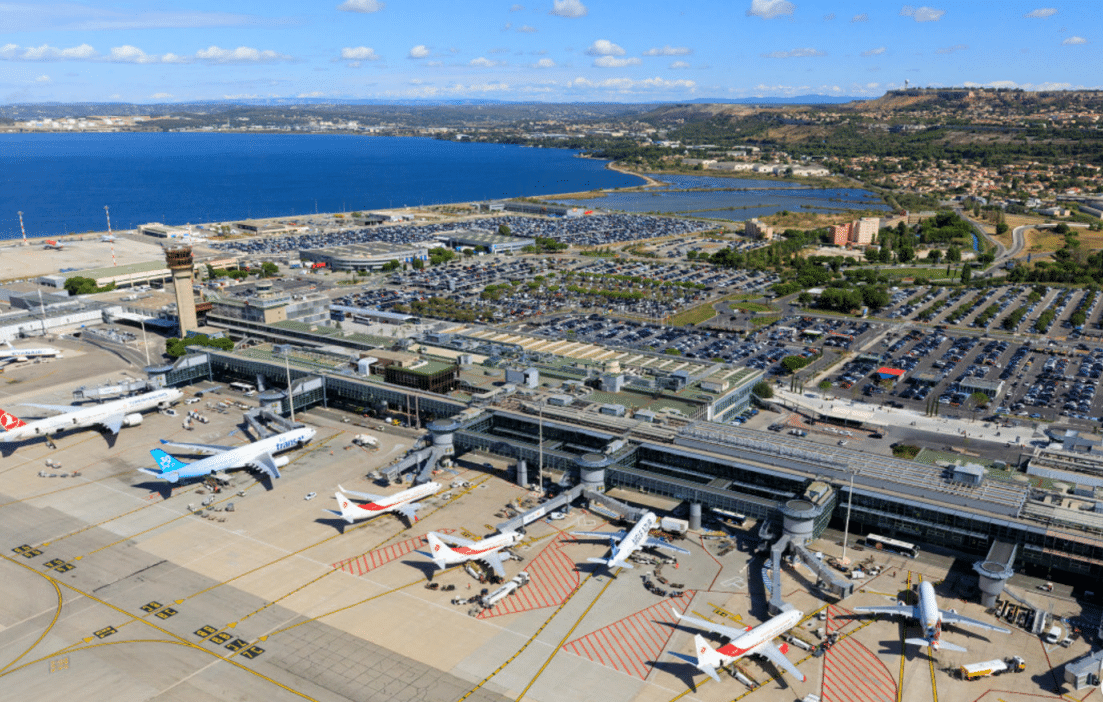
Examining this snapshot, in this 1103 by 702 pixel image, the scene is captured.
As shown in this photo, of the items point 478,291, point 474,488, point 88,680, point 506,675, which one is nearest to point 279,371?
point 474,488

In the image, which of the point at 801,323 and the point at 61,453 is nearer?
the point at 61,453

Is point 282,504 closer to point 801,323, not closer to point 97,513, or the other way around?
point 97,513

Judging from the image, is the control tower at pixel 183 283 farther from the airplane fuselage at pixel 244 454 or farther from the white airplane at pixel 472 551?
the white airplane at pixel 472 551

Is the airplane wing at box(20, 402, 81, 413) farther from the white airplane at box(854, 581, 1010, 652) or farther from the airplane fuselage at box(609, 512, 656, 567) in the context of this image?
the white airplane at box(854, 581, 1010, 652)

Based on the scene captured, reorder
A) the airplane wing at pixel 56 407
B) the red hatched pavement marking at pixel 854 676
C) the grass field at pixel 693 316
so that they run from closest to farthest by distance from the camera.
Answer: the red hatched pavement marking at pixel 854 676 < the airplane wing at pixel 56 407 < the grass field at pixel 693 316

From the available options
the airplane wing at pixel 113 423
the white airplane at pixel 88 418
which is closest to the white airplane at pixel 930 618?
the airplane wing at pixel 113 423
